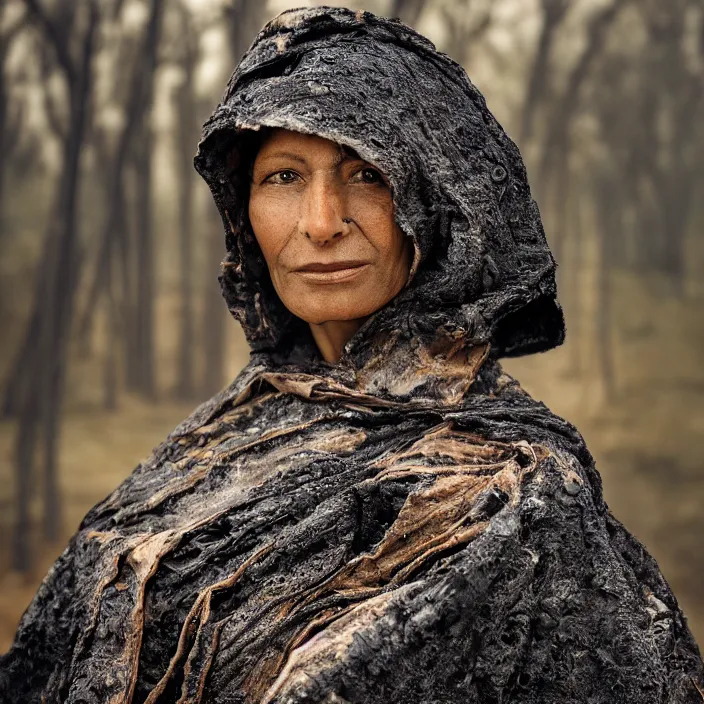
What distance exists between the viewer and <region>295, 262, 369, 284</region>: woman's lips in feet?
6.61

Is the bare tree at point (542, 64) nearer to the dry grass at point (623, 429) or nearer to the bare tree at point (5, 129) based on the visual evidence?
the dry grass at point (623, 429)

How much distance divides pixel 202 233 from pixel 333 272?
5.59 metres

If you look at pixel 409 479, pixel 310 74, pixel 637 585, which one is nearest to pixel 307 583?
pixel 409 479

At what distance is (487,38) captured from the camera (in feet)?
23.4

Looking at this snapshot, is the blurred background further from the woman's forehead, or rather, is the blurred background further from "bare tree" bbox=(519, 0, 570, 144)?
the woman's forehead

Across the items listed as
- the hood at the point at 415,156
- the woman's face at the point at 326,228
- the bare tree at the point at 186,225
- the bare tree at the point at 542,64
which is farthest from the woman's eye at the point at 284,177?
the bare tree at the point at 542,64

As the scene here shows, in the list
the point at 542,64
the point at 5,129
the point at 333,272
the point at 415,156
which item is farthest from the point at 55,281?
the point at 415,156

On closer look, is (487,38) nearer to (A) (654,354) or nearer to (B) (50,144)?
(A) (654,354)

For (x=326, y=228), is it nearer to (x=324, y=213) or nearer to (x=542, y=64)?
(x=324, y=213)

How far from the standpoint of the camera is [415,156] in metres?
1.94

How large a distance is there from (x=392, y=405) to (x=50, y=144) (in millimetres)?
5687

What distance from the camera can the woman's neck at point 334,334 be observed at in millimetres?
2133

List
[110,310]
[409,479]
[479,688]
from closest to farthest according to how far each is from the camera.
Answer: [479,688], [409,479], [110,310]

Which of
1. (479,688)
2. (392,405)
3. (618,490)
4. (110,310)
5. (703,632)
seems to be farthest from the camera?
(110,310)
